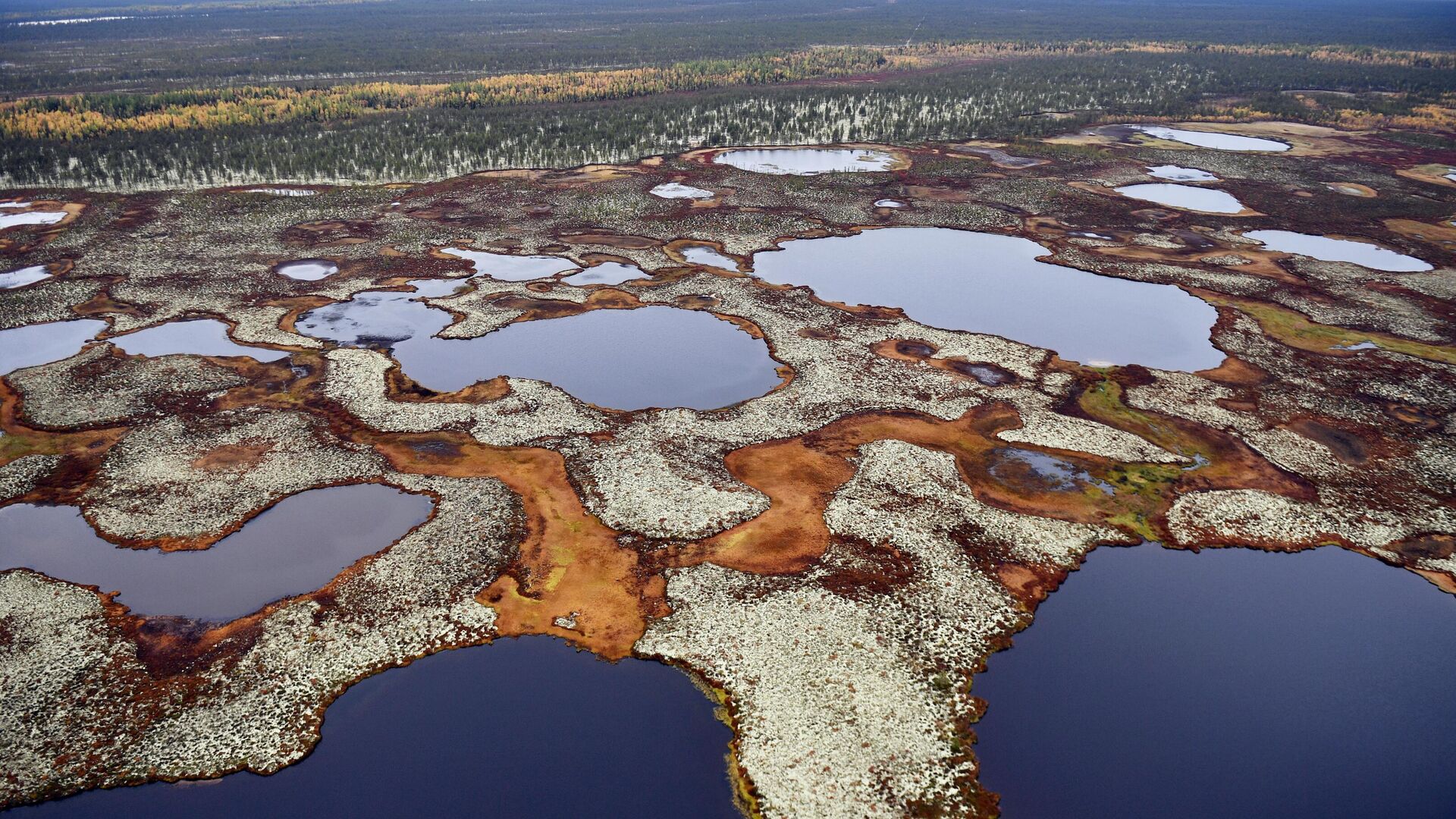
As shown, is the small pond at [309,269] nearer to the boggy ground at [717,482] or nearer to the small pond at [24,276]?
the boggy ground at [717,482]

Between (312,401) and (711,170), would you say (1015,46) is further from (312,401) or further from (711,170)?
(312,401)

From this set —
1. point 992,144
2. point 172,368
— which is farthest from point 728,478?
point 992,144

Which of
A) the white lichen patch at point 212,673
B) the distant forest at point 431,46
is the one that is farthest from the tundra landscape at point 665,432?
the distant forest at point 431,46

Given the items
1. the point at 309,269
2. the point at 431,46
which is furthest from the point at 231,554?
the point at 431,46

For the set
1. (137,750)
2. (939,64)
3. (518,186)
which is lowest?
(137,750)

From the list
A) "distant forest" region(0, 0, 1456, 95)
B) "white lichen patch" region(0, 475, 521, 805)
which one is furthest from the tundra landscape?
"distant forest" region(0, 0, 1456, 95)

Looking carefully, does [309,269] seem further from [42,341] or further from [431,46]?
[431,46]
